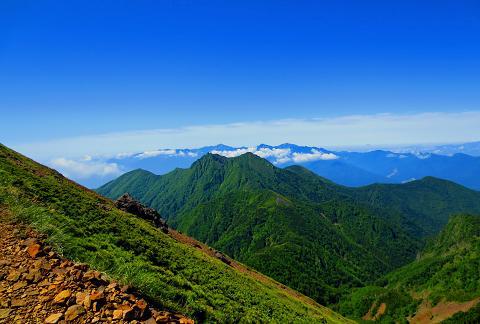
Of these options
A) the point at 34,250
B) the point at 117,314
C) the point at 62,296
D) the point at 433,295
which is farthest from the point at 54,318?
the point at 433,295

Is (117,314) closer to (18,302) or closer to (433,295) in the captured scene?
(18,302)

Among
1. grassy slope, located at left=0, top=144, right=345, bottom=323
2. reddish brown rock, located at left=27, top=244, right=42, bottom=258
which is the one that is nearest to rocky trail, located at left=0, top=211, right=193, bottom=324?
reddish brown rock, located at left=27, top=244, right=42, bottom=258

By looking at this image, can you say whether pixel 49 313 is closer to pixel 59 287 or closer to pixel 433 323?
pixel 59 287

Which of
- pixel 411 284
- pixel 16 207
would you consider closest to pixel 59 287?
pixel 16 207

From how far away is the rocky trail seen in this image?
9234 mm

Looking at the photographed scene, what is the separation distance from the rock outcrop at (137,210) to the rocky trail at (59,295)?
186 feet

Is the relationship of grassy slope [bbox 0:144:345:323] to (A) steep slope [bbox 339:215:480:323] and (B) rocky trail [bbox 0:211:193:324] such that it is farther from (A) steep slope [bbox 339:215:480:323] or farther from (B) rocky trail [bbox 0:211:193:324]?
(A) steep slope [bbox 339:215:480:323]

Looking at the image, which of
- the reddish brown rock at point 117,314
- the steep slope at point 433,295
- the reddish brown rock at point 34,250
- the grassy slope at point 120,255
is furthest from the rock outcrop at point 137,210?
the steep slope at point 433,295

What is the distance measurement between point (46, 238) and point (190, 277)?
2041 centimetres

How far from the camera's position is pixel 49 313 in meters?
9.30

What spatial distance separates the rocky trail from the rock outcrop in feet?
186

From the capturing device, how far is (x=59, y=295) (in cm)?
977

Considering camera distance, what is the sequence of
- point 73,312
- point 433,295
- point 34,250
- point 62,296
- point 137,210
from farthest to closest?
point 433,295 < point 137,210 < point 34,250 < point 62,296 < point 73,312

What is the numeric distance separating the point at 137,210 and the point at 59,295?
61.5 metres
